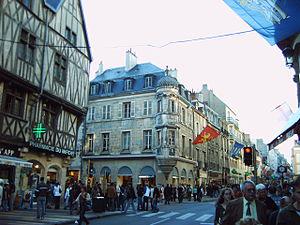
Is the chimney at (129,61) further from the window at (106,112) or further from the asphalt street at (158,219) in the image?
the asphalt street at (158,219)

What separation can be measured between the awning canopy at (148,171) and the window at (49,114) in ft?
49.6

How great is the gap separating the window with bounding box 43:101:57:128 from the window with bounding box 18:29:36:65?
2.79 meters

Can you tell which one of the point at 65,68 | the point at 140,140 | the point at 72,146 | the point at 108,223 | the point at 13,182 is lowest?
the point at 108,223

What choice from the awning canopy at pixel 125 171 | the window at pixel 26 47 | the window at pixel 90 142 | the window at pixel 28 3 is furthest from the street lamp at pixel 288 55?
the window at pixel 90 142

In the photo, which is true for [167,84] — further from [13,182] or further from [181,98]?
[13,182]

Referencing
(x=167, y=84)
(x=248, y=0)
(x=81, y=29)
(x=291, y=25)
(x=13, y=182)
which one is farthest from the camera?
(x=167, y=84)

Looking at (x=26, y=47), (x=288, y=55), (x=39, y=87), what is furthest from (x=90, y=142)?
(x=288, y=55)

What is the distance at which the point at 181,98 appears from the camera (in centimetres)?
3559

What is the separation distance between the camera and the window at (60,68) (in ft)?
66.7

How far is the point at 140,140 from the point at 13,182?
18559mm

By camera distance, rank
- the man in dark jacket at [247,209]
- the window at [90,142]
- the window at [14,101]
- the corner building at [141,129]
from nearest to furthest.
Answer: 1. the man in dark jacket at [247,209]
2. the window at [14,101]
3. the corner building at [141,129]
4. the window at [90,142]

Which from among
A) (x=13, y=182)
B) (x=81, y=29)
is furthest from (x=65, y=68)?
(x=13, y=182)

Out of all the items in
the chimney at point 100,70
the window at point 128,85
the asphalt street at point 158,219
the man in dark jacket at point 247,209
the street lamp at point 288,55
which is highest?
the chimney at point 100,70

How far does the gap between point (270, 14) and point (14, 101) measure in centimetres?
1296
